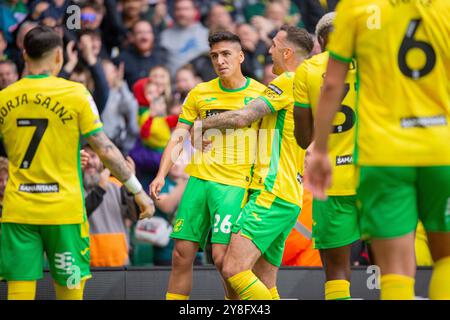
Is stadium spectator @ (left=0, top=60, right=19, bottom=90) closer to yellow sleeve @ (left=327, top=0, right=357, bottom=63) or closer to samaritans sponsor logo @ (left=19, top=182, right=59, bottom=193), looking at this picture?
samaritans sponsor logo @ (left=19, top=182, right=59, bottom=193)

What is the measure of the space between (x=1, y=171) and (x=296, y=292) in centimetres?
318

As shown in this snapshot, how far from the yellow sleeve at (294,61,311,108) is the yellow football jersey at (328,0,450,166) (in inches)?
70.6

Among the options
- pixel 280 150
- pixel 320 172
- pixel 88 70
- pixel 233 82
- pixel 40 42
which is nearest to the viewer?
pixel 320 172

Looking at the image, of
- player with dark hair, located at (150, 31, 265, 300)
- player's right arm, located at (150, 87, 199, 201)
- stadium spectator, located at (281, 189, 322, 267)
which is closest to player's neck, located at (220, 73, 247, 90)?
player with dark hair, located at (150, 31, 265, 300)

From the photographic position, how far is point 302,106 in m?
6.63

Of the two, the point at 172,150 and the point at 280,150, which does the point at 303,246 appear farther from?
the point at 172,150

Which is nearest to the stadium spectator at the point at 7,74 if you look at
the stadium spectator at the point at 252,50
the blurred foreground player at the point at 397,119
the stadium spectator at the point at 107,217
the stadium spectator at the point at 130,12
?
the stadium spectator at the point at 107,217

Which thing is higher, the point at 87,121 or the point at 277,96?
the point at 277,96

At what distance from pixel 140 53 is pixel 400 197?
7.16 metres

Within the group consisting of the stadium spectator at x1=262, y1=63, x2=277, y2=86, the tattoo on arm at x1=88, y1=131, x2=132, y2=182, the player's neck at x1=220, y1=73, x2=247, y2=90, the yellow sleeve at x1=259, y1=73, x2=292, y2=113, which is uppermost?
the stadium spectator at x1=262, y1=63, x2=277, y2=86

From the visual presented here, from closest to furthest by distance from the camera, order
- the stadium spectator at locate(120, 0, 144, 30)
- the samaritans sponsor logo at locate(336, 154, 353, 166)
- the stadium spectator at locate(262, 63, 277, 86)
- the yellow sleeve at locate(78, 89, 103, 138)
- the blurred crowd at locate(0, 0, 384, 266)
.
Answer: the yellow sleeve at locate(78, 89, 103, 138) < the samaritans sponsor logo at locate(336, 154, 353, 166) < the blurred crowd at locate(0, 0, 384, 266) < the stadium spectator at locate(262, 63, 277, 86) < the stadium spectator at locate(120, 0, 144, 30)

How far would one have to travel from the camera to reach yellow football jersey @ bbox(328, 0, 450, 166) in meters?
4.73

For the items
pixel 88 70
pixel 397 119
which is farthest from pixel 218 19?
pixel 397 119

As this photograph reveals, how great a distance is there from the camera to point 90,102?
20.7ft
